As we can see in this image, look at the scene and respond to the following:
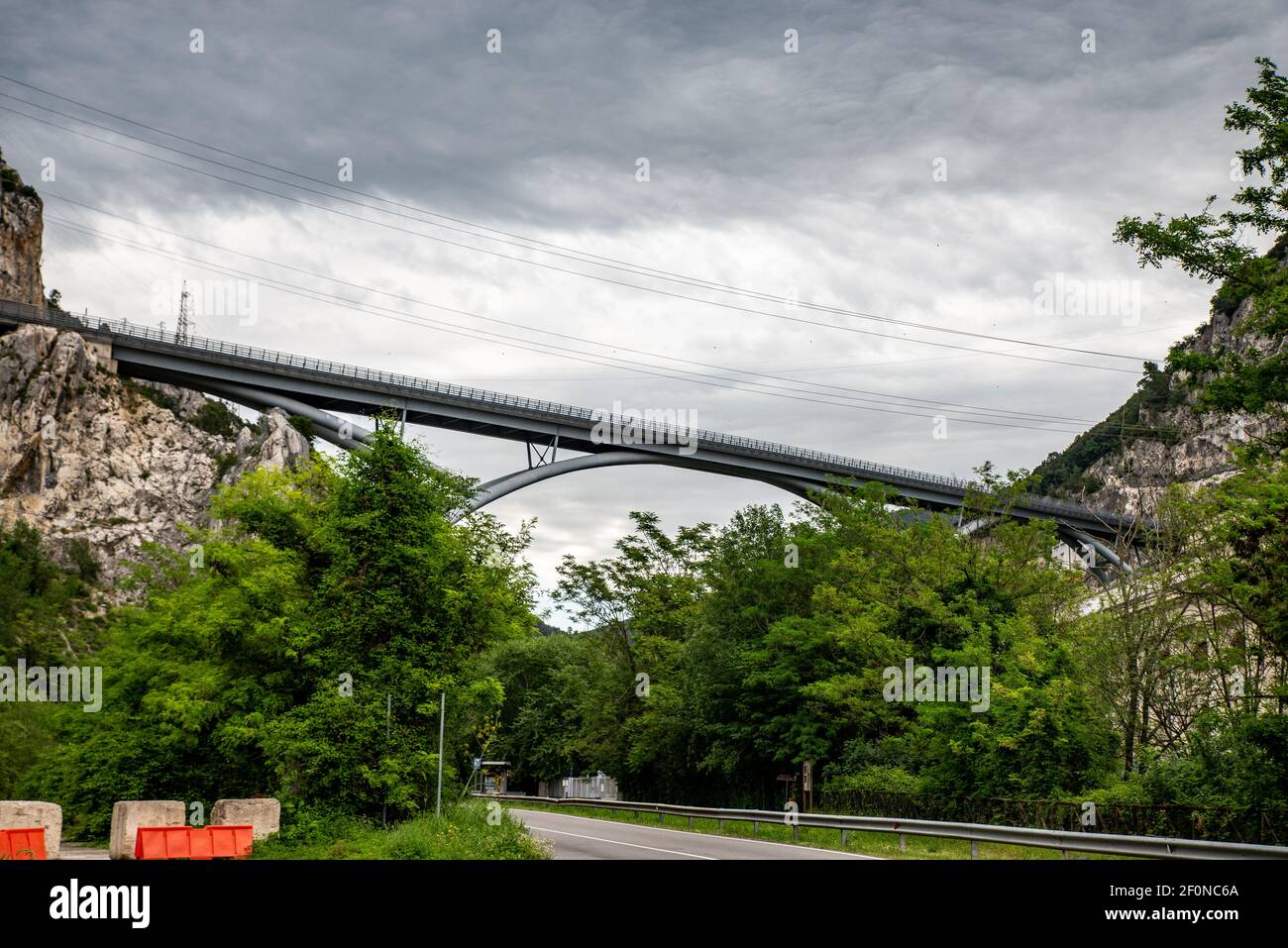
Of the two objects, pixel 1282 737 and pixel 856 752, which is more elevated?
pixel 1282 737

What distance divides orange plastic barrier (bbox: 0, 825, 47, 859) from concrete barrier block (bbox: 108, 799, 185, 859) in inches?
166

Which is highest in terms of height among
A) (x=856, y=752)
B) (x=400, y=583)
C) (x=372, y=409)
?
(x=372, y=409)

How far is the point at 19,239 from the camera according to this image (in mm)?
99375

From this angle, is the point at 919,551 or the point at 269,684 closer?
the point at 269,684

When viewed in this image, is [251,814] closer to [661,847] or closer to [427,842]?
[427,842]

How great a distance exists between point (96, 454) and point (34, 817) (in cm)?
8421

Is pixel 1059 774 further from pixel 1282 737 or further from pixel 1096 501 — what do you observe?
pixel 1096 501

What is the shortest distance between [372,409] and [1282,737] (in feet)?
195

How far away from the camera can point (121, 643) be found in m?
31.0

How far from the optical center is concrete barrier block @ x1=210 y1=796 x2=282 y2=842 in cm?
1817

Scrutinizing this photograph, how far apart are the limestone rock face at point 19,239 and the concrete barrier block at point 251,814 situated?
3624 inches

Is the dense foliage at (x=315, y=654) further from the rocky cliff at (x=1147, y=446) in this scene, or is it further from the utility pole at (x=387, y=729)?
the rocky cliff at (x=1147, y=446)

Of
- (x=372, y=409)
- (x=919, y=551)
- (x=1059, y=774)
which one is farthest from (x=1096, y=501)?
(x=1059, y=774)

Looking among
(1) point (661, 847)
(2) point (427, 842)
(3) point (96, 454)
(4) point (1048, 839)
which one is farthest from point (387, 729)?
(3) point (96, 454)
